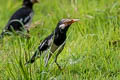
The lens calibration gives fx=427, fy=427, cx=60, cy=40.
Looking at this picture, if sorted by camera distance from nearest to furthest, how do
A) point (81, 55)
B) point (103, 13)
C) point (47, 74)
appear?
point (47, 74) < point (81, 55) < point (103, 13)

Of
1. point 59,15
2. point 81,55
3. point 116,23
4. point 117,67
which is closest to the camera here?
point 117,67

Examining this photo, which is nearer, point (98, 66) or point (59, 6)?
point (98, 66)

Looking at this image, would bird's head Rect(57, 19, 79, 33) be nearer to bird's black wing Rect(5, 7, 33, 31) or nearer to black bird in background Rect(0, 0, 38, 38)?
black bird in background Rect(0, 0, 38, 38)

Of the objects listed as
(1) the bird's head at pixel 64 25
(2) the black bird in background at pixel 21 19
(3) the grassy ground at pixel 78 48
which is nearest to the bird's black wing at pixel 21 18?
(2) the black bird in background at pixel 21 19

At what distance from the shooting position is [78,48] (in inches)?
224

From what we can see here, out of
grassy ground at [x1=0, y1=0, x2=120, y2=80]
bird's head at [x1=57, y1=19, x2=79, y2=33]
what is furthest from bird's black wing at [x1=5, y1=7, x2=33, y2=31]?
bird's head at [x1=57, y1=19, x2=79, y2=33]

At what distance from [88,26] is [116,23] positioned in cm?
54

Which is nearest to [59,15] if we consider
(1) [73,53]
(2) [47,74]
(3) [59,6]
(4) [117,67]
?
(3) [59,6]

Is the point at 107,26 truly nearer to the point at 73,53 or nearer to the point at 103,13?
the point at 103,13

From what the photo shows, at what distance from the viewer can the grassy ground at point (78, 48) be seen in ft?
15.3

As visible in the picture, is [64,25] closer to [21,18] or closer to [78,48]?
[78,48]

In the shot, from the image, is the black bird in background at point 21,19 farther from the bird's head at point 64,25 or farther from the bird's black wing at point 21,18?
the bird's head at point 64,25

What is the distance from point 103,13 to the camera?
22.7 feet

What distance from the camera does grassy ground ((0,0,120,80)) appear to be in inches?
183
